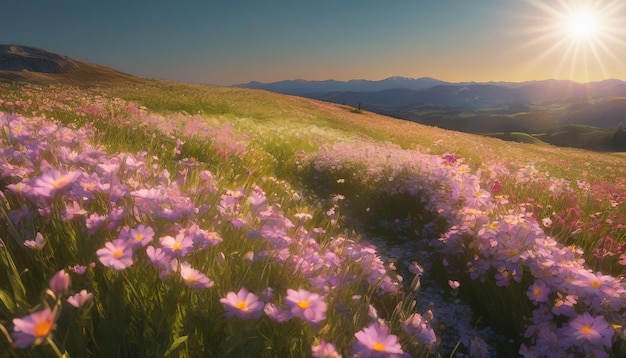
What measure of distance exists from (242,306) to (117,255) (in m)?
0.63

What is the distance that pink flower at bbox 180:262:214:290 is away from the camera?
1.89 meters

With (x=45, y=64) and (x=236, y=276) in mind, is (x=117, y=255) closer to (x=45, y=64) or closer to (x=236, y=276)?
(x=236, y=276)

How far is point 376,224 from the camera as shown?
23.8ft

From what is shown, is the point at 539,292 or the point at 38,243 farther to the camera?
the point at 539,292

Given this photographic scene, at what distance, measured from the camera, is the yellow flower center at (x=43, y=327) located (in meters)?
1.24

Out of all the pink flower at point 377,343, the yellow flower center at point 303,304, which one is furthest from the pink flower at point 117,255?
the pink flower at point 377,343

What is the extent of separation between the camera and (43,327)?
1273 mm

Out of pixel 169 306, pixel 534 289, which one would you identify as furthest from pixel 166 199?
pixel 534 289

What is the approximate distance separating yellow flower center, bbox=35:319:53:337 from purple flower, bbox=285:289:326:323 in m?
0.93

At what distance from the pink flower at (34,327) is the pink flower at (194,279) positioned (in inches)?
25.9

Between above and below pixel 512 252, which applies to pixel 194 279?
above

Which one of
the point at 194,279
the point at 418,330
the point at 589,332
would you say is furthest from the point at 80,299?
the point at 589,332

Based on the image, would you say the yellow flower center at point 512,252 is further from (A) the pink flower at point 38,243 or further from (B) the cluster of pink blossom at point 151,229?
(A) the pink flower at point 38,243

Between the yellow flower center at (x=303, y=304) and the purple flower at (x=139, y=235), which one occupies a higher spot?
the purple flower at (x=139, y=235)
